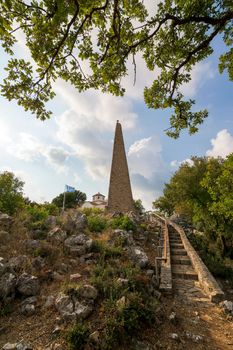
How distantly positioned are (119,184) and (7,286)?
19866mm

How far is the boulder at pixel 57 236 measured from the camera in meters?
8.07

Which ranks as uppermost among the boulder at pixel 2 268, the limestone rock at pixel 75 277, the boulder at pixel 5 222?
the boulder at pixel 5 222

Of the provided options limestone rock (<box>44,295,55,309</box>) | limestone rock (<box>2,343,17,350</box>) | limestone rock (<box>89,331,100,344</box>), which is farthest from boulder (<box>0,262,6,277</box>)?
limestone rock (<box>89,331,100,344</box>)

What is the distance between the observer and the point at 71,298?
4.47 m

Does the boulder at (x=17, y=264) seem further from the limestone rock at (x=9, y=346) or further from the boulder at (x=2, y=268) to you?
the limestone rock at (x=9, y=346)

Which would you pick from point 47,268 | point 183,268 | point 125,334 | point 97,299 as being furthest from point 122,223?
point 125,334

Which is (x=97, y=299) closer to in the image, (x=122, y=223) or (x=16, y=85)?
(x=16, y=85)

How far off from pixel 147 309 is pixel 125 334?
78cm

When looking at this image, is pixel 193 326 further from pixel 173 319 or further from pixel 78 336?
pixel 78 336

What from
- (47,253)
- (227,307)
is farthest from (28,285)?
(227,307)

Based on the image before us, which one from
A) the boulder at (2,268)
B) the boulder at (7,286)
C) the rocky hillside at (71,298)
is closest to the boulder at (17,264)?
the rocky hillside at (71,298)

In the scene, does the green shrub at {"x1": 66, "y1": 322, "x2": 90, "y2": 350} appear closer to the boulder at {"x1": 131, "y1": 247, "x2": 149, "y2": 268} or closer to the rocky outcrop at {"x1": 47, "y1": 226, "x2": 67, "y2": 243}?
the boulder at {"x1": 131, "y1": 247, "x2": 149, "y2": 268}

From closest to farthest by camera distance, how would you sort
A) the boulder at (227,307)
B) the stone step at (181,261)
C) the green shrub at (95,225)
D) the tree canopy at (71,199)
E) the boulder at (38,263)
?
the boulder at (227,307), the boulder at (38,263), the stone step at (181,261), the green shrub at (95,225), the tree canopy at (71,199)

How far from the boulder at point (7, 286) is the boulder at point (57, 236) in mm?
2973
